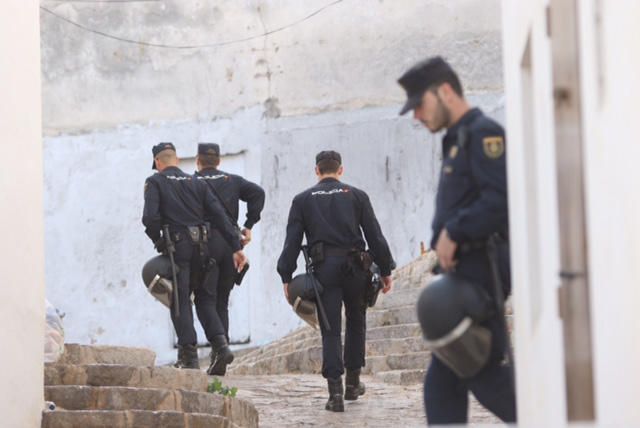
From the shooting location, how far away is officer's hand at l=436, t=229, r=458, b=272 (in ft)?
25.1

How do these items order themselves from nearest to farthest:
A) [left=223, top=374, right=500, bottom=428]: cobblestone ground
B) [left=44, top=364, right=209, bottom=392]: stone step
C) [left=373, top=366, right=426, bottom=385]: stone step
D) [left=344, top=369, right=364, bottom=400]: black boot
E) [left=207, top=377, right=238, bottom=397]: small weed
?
[left=44, top=364, right=209, bottom=392]: stone step < [left=207, top=377, right=238, bottom=397]: small weed < [left=223, top=374, right=500, bottom=428]: cobblestone ground < [left=344, top=369, right=364, bottom=400]: black boot < [left=373, top=366, right=426, bottom=385]: stone step

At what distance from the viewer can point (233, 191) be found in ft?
49.2

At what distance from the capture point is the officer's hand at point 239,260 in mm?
14641

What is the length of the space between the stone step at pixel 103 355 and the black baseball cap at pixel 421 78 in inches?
223

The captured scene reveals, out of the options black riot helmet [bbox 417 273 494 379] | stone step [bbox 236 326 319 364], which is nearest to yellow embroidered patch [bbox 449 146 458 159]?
black riot helmet [bbox 417 273 494 379]

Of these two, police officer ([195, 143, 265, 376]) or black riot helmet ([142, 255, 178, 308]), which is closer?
black riot helmet ([142, 255, 178, 308])

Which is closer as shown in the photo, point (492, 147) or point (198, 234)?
point (492, 147)

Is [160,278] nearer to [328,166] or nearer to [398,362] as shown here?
[328,166]

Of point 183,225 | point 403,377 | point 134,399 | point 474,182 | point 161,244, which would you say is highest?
point 183,225

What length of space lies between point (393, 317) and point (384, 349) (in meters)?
1.41

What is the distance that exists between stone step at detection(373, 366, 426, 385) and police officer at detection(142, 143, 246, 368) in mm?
1722

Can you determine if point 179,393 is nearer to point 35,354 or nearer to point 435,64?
point 35,354

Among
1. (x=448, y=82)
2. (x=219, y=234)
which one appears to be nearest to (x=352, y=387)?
(x=219, y=234)

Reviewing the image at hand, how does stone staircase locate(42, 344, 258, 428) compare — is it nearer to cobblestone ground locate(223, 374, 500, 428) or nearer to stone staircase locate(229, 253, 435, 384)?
cobblestone ground locate(223, 374, 500, 428)
